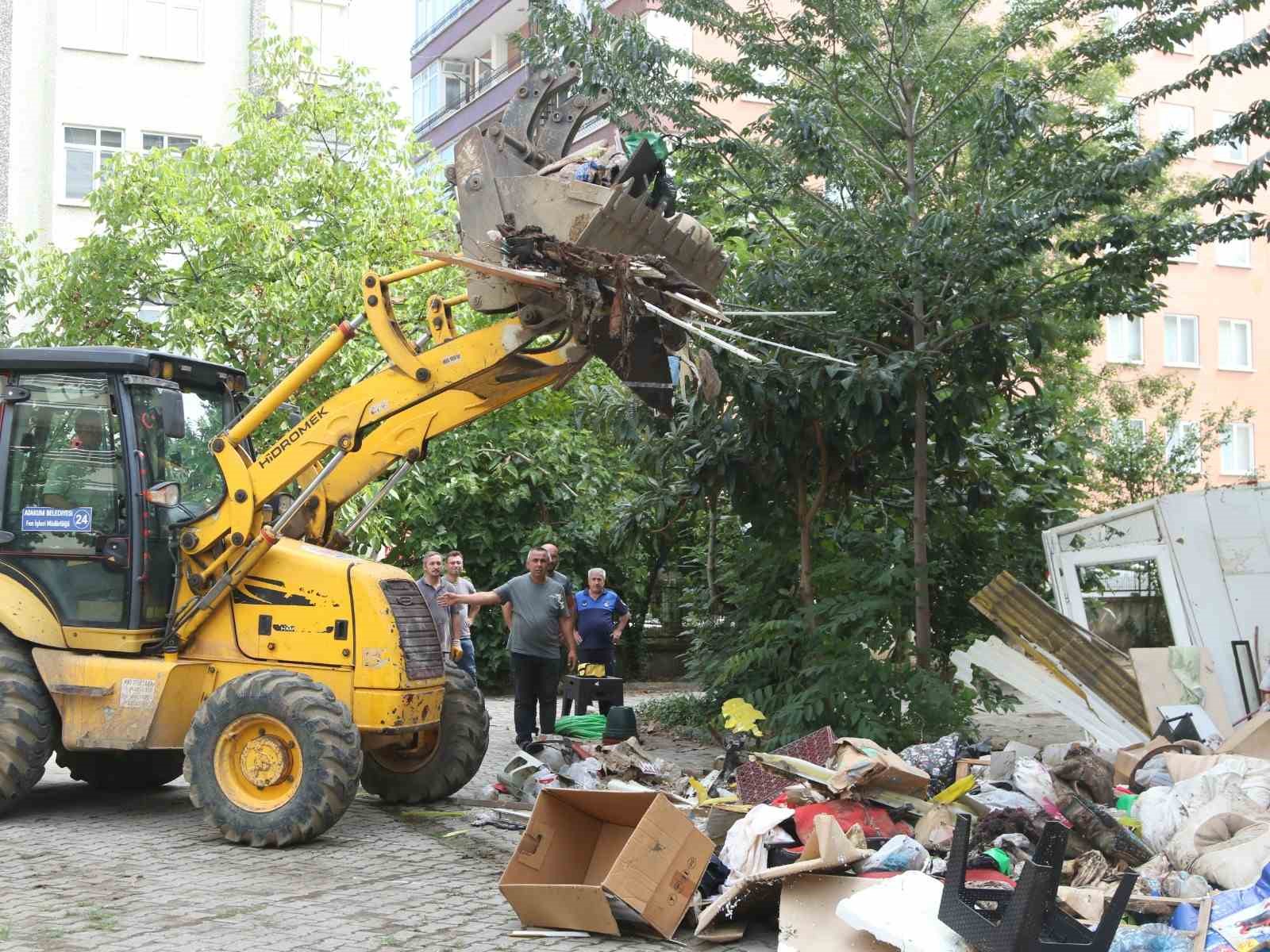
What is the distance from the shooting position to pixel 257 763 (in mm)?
8195

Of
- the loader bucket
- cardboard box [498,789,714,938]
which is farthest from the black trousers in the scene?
cardboard box [498,789,714,938]

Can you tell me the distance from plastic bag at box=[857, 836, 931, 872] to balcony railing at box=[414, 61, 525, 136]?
89.0 ft

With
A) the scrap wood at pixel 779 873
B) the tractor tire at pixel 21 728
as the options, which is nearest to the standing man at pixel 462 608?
the tractor tire at pixel 21 728

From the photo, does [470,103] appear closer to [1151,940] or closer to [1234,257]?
[1234,257]

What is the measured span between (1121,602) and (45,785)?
8.52 m

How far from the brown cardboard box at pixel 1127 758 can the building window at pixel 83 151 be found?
22654mm

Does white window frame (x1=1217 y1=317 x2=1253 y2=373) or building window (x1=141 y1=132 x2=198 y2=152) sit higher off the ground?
building window (x1=141 y1=132 x2=198 y2=152)

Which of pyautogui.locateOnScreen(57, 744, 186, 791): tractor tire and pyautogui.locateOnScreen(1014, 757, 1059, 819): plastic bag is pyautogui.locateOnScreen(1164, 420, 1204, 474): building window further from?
pyautogui.locateOnScreen(57, 744, 186, 791): tractor tire

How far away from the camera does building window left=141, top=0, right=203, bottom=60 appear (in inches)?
1062

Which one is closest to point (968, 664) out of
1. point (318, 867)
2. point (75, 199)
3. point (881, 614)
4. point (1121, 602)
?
point (881, 614)

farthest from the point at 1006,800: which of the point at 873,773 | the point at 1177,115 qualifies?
the point at 1177,115

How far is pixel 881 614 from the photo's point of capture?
11.0 metres

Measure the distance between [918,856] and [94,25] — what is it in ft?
81.9

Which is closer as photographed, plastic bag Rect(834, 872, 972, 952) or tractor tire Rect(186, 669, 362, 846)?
plastic bag Rect(834, 872, 972, 952)
